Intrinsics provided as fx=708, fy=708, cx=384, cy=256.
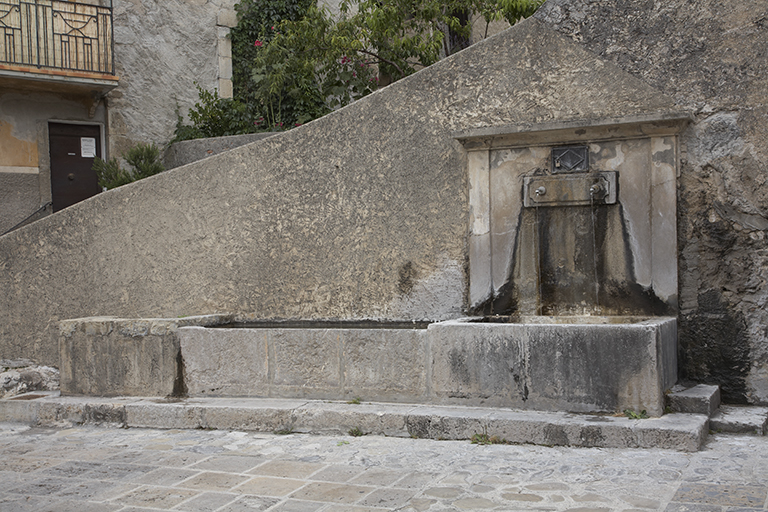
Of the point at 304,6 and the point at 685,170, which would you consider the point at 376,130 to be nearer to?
the point at 685,170

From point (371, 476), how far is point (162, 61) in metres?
8.60

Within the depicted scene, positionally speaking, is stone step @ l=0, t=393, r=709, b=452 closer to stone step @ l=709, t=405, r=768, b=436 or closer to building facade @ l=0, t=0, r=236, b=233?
stone step @ l=709, t=405, r=768, b=436

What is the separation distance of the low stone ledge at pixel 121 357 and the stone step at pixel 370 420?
115mm

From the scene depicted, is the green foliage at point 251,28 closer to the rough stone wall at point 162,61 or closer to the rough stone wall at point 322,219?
the rough stone wall at point 162,61

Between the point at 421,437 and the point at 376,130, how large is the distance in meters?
2.69

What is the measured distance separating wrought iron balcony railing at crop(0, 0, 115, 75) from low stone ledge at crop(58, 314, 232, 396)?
509cm

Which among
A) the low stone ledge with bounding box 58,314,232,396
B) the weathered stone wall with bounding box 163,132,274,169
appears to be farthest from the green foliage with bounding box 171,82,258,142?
the low stone ledge with bounding box 58,314,232,396

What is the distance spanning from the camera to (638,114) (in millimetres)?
4961

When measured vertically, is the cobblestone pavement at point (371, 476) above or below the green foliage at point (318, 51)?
below

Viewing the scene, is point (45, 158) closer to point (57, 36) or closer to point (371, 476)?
point (57, 36)

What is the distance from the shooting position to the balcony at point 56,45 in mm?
8961

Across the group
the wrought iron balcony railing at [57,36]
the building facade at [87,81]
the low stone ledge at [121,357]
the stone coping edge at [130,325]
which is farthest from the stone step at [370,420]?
the wrought iron balcony railing at [57,36]

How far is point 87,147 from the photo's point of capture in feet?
33.1

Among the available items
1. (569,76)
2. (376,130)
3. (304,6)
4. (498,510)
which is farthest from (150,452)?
(304,6)
